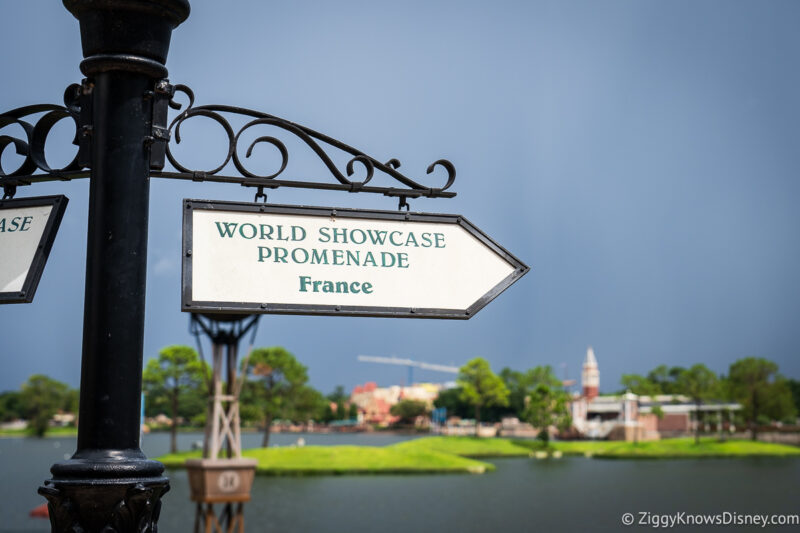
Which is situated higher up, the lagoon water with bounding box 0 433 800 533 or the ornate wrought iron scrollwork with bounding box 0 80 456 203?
the ornate wrought iron scrollwork with bounding box 0 80 456 203

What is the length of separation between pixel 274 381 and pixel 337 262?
225 feet

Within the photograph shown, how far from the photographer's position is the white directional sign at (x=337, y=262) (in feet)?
9.97

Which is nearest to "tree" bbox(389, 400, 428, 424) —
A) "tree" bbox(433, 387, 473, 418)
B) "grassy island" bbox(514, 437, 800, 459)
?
"tree" bbox(433, 387, 473, 418)

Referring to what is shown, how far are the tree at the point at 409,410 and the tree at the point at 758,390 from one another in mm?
57405

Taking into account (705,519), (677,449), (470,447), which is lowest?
(677,449)

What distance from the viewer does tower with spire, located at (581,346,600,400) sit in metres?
129

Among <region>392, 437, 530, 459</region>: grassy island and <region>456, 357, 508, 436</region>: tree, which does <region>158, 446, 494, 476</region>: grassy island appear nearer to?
<region>392, 437, 530, 459</region>: grassy island

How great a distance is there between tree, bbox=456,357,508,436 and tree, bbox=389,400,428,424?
5100 centimetres

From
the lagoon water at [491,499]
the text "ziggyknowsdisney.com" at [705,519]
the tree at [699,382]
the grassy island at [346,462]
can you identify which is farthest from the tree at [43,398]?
the text "ziggyknowsdisney.com" at [705,519]

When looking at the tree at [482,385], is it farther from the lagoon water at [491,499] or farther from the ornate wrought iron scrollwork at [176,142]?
the ornate wrought iron scrollwork at [176,142]

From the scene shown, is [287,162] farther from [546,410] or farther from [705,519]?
[546,410]

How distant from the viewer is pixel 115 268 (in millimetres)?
2768

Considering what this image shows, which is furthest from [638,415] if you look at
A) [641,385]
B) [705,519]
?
[705,519]

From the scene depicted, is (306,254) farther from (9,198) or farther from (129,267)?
(9,198)
